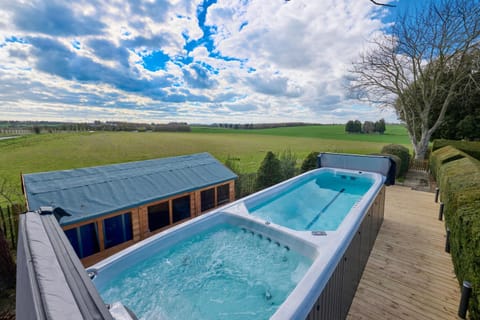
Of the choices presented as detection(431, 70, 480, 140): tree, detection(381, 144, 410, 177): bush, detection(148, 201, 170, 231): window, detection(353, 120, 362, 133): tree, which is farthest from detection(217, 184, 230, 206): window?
detection(353, 120, 362, 133): tree

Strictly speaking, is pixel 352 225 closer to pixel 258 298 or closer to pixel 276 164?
pixel 258 298

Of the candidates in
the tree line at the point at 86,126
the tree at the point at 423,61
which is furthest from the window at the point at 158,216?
the tree at the point at 423,61

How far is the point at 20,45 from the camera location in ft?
16.3

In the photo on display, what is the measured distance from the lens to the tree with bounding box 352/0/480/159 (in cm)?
860

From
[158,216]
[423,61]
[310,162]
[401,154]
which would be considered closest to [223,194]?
[158,216]

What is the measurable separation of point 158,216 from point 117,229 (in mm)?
854

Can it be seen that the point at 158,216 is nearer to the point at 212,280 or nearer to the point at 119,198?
the point at 119,198

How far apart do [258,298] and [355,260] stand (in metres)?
1.51

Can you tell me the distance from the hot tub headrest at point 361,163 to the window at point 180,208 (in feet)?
17.3

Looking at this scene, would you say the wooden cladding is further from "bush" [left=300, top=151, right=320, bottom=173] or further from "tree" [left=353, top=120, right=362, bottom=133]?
"tree" [left=353, top=120, right=362, bottom=133]

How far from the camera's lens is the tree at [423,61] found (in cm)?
860

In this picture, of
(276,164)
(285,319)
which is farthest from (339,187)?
(285,319)

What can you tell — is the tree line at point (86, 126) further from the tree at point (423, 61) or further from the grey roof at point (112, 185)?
the tree at point (423, 61)

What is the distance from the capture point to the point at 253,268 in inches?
113
